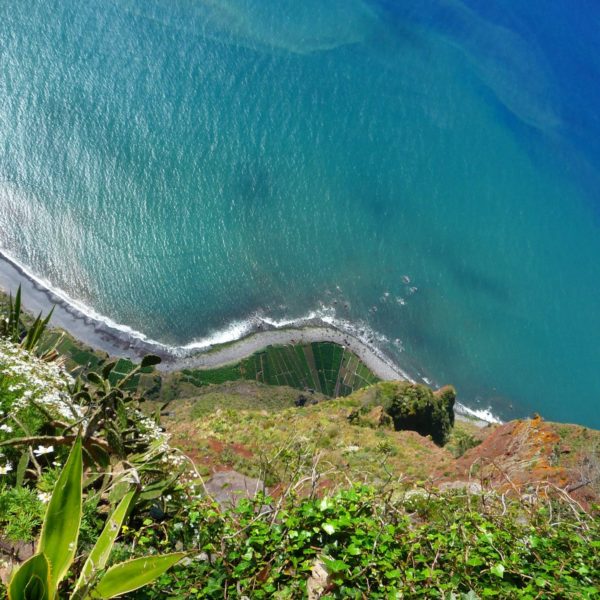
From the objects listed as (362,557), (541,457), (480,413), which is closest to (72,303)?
(541,457)

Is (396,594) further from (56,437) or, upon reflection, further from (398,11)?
(398,11)

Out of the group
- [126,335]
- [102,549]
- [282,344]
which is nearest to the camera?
[102,549]

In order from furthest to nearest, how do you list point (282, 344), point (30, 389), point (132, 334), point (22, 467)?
point (282, 344)
point (132, 334)
point (30, 389)
point (22, 467)

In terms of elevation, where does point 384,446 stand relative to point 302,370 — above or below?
above

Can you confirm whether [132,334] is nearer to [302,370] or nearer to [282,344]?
[282,344]

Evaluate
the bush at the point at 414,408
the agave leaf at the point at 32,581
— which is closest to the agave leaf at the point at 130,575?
the agave leaf at the point at 32,581

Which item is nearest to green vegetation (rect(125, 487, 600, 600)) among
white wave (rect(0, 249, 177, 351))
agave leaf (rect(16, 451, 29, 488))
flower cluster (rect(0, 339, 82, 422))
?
agave leaf (rect(16, 451, 29, 488))
